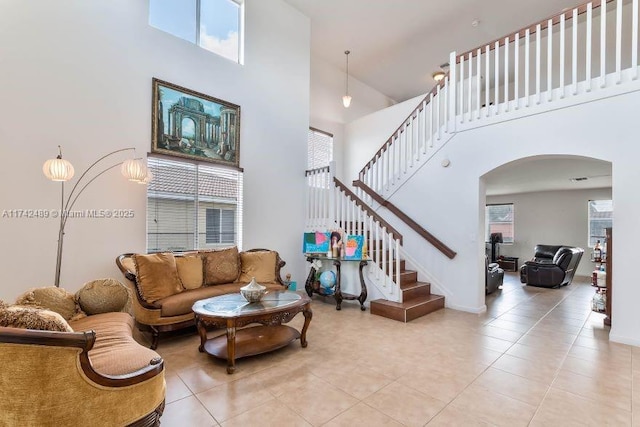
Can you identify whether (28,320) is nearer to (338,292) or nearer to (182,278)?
(182,278)

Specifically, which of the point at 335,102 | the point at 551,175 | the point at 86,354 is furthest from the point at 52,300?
the point at 551,175

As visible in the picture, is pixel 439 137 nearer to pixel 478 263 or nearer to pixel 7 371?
pixel 478 263

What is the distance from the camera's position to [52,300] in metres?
2.54

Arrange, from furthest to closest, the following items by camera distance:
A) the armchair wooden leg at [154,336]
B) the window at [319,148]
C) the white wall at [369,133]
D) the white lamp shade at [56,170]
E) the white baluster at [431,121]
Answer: the window at [319,148]
the white wall at [369,133]
the white baluster at [431,121]
the armchair wooden leg at [154,336]
the white lamp shade at [56,170]

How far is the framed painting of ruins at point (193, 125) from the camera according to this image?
4141 millimetres

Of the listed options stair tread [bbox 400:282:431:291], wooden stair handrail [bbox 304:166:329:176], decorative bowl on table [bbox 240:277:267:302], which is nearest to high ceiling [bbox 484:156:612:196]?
stair tread [bbox 400:282:431:291]

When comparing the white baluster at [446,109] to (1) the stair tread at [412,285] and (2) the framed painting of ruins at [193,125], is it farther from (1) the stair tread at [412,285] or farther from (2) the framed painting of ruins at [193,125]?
(2) the framed painting of ruins at [193,125]

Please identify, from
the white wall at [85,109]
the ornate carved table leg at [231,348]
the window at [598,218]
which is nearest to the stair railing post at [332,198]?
the white wall at [85,109]

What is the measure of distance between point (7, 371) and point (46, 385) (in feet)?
0.52

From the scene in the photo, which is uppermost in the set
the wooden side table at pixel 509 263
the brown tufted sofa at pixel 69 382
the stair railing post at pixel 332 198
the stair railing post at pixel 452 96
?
the stair railing post at pixel 452 96

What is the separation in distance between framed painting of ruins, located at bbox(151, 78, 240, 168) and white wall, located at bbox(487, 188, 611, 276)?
938 centimetres

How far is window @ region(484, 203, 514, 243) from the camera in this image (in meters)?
10.3

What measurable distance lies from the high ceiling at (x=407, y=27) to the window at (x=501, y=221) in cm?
552

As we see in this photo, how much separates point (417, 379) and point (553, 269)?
5.75 metres
